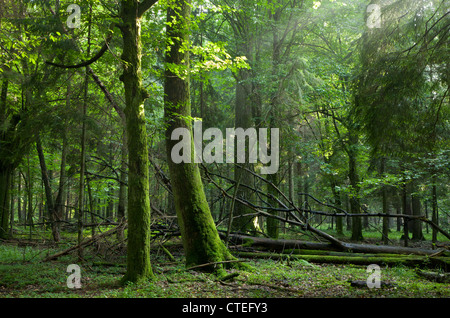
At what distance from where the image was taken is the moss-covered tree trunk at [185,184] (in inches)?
232

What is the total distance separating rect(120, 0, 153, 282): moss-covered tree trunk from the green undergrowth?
35cm

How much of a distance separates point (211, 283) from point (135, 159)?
7.78 ft

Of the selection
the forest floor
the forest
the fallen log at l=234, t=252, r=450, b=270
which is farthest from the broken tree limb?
the fallen log at l=234, t=252, r=450, b=270

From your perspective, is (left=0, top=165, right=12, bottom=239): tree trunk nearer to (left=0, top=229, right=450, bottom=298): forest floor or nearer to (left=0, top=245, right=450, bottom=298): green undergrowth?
(left=0, top=229, right=450, bottom=298): forest floor

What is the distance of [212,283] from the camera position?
5.09 metres

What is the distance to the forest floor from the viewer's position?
15.0 feet

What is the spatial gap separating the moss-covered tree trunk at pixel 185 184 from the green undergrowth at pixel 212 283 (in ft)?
1.46

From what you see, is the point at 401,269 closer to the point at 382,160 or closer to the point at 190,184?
the point at 190,184

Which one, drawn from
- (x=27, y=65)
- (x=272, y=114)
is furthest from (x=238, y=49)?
(x=27, y=65)

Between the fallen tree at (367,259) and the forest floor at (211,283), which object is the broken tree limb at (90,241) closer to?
the forest floor at (211,283)

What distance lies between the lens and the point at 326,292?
4.82 m
